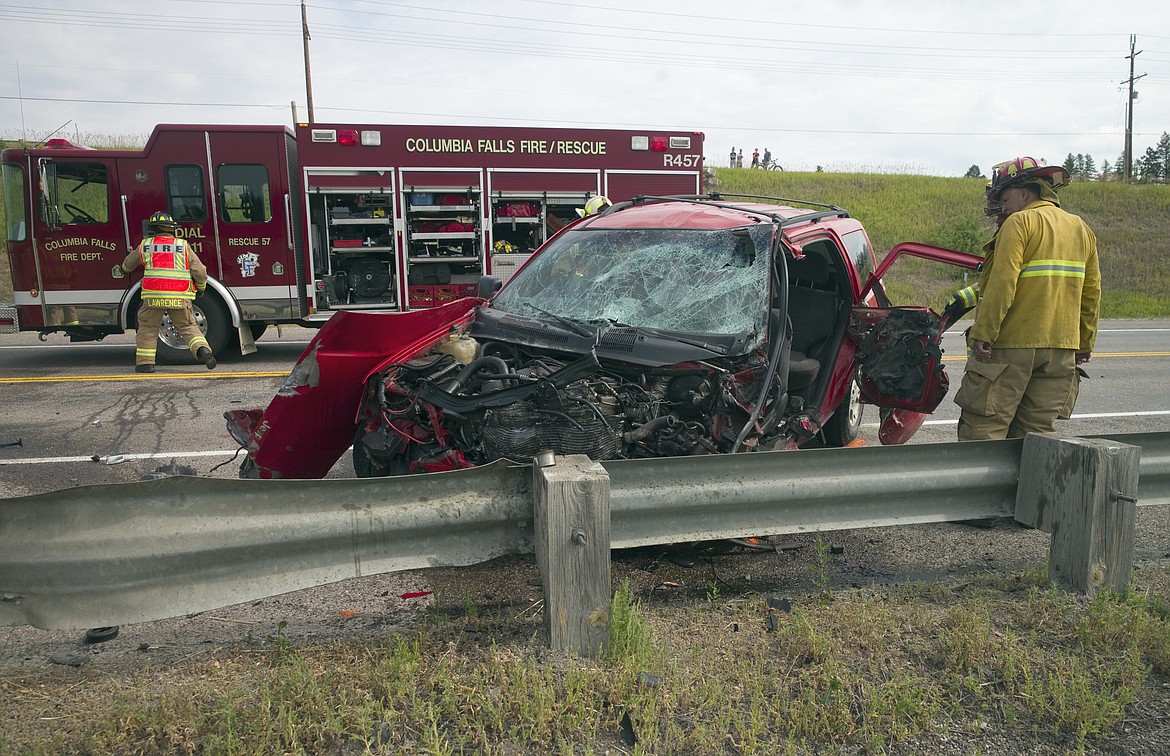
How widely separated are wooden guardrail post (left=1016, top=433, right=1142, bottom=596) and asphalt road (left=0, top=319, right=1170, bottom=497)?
123 inches

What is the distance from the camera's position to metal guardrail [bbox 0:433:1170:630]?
→ 2.41 meters

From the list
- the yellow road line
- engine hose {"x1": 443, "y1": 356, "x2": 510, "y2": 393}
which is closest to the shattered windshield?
engine hose {"x1": 443, "y1": 356, "x2": 510, "y2": 393}

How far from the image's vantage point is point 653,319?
4266 mm

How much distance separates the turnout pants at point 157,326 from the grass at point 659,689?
7.67 metres

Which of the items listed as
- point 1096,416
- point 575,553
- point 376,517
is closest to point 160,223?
point 376,517

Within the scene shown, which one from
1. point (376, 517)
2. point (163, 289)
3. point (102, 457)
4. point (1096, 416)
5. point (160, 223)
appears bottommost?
point (1096, 416)

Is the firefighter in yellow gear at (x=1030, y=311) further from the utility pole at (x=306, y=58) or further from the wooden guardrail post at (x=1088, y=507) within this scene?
the utility pole at (x=306, y=58)

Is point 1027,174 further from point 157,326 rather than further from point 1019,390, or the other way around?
point 157,326

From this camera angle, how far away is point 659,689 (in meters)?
2.54

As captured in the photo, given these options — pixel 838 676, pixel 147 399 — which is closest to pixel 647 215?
pixel 838 676

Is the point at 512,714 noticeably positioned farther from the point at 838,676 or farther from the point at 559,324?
the point at 559,324

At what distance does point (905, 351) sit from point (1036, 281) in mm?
718

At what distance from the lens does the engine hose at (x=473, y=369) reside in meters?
3.84

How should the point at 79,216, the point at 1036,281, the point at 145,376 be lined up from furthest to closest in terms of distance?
the point at 79,216
the point at 145,376
the point at 1036,281
